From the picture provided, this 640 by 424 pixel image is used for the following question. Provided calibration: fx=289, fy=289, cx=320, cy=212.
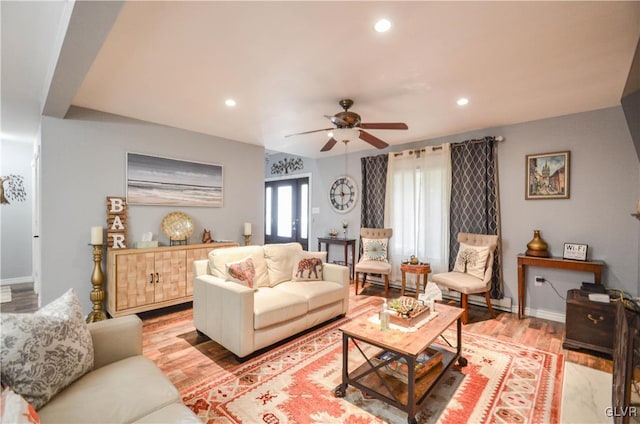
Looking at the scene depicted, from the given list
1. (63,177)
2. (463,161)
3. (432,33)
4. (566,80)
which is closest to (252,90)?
(432,33)

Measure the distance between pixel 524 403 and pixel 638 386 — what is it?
69 centimetres

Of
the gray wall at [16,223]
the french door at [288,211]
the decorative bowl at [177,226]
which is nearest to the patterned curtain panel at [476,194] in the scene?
the french door at [288,211]

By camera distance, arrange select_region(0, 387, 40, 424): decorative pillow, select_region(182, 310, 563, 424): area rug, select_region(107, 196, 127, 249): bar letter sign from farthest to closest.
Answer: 1. select_region(107, 196, 127, 249): bar letter sign
2. select_region(182, 310, 563, 424): area rug
3. select_region(0, 387, 40, 424): decorative pillow

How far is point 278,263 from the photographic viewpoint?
332 centimetres

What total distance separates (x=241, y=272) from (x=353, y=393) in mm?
1419

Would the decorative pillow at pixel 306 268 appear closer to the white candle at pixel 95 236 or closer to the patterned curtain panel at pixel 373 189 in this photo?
the patterned curtain panel at pixel 373 189

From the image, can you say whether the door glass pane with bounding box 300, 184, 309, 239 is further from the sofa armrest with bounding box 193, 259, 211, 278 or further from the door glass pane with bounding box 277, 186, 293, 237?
the sofa armrest with bounding box 193, 259, 211, 278

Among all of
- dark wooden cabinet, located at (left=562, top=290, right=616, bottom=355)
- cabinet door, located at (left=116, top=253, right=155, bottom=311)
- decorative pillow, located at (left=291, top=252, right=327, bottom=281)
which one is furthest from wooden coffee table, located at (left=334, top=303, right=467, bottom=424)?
cabinet door, located at (left=116, top=253, right=155, bottom=311)

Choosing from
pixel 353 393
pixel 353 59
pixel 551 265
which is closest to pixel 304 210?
pixel 551 265

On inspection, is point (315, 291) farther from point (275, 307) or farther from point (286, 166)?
point (286, 166)

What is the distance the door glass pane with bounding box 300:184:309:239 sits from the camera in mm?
6695

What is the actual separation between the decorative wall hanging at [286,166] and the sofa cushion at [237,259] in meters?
3.65

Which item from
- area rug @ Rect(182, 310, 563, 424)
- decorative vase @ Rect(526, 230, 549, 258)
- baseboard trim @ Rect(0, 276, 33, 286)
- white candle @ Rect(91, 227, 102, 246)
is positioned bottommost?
area rug @ Rect(182, 310, 563, 424)

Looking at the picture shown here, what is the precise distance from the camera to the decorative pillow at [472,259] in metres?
3.66
